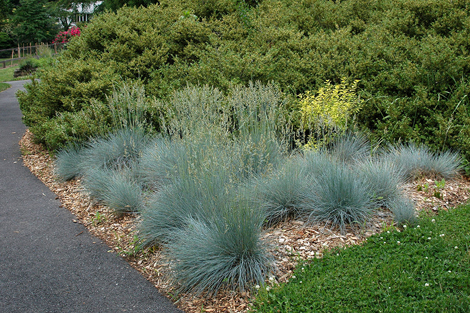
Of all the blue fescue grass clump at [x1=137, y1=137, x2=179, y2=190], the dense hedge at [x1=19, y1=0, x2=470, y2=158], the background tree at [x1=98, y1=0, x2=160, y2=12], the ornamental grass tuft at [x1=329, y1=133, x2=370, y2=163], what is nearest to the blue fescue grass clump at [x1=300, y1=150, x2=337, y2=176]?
the ornamental grass tuft at [x1=329, y1=133, x2=370, y2=163]

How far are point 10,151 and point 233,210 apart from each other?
6356 millimetres

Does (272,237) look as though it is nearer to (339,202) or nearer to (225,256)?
(225,256)

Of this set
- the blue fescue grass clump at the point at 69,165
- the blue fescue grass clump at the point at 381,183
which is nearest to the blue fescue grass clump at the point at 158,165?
the blue fescue grass clump at the point at 69,165

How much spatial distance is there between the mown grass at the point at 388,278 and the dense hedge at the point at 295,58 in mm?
2001

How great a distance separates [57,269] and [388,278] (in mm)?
2997

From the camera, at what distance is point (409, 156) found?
15.7ft

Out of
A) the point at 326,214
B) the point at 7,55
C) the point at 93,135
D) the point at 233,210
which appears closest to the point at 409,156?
the point at 326,214

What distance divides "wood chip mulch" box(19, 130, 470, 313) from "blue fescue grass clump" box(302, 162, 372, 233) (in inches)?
4.1

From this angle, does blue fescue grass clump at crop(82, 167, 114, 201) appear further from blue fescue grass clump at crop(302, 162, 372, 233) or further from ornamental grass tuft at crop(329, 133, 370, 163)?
ornamental grass tuft at crop(329, 133, 370, 163)

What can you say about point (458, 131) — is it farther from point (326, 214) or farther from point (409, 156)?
point (326, 214)

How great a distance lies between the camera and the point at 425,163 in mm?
4707

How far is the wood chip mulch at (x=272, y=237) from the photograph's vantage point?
3064mm

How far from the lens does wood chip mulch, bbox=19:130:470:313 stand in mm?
3064

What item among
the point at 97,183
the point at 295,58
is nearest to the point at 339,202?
the point at 97,183
